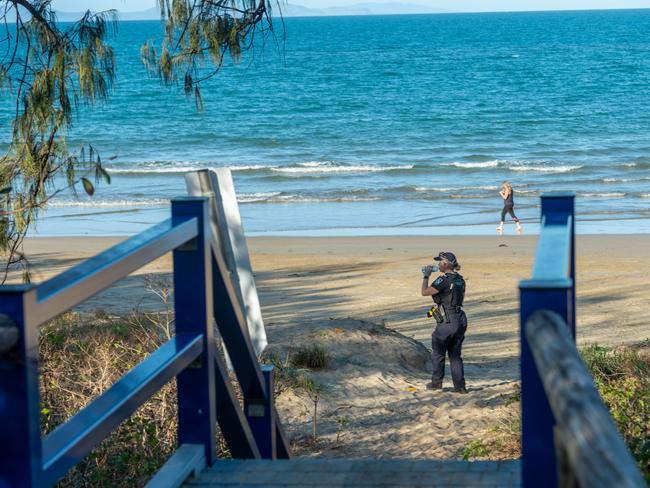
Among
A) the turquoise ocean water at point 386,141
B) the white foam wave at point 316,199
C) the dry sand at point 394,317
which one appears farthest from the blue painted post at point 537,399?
the white foam wave at point 316,199

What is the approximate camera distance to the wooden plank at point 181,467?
3.10 m

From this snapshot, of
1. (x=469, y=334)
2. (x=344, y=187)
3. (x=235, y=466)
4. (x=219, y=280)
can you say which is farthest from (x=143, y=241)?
(x=344, y=187)

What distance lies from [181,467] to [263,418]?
1.16 m

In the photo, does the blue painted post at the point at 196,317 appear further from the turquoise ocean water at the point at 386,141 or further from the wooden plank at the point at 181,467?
the turquoise ocean water at the point at 386,141

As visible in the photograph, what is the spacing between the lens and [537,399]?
2047 mm

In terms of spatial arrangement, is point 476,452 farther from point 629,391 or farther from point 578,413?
point 578,413

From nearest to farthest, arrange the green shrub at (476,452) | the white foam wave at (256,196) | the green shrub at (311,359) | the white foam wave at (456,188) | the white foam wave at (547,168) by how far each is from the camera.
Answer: the green shrub at (476,452), the green shrub at (311,359), the white foam wave at (256,196), the white foam wave at (456,188), the white foam wave at (547,168)

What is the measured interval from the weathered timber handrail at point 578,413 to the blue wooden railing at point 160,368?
40.0 inches

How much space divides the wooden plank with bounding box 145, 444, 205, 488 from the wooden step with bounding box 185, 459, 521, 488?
0.15 feet

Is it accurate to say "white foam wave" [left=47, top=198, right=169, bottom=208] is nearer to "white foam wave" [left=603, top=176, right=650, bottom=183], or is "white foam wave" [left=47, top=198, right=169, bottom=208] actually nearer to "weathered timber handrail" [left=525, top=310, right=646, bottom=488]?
"white foam wave" [left=603, top=176, right=650, bottom=183]

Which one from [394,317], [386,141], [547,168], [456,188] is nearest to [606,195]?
[456,188]

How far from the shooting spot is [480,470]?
3.28m

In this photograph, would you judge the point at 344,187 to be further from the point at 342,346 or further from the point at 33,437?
the point at 33,437

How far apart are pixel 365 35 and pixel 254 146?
77456 millimetres
